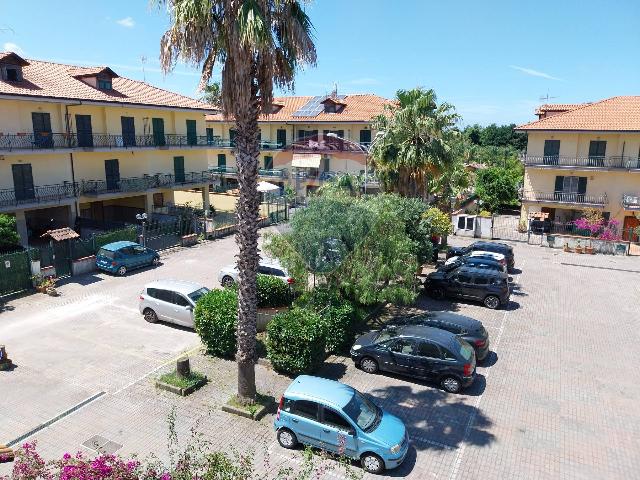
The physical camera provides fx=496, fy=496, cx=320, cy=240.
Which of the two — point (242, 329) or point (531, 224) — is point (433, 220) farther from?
point (531, 224)

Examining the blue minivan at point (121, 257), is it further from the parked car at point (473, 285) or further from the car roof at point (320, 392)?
the car roof at point (320, 392)

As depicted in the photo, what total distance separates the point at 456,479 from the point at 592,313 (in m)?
14.2

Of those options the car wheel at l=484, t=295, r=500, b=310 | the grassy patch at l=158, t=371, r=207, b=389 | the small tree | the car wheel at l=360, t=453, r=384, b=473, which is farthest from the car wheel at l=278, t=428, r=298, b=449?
the small tree

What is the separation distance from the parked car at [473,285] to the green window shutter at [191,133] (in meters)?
23.3

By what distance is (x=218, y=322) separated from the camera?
15828mm

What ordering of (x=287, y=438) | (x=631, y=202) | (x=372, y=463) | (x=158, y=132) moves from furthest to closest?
(x=631, y=202) < (x=158, y=132) < (x=287, y=438) < (x=372, y=463)

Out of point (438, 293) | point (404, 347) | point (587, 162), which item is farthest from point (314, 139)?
point (404, 347)

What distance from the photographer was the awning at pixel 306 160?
46.1 m

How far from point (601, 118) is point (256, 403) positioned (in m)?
36.1

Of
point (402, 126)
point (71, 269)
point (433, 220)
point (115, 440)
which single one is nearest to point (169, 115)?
point (71, 269)

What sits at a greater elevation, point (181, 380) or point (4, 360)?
point (4, 360)

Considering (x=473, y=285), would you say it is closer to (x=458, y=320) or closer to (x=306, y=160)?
(x=458, y=320)

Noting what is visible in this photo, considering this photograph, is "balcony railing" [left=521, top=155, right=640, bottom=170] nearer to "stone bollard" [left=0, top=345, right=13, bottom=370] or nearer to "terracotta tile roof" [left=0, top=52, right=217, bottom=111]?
"terracotta tile roof" [left=0, top=52, right=217, bottom=111]

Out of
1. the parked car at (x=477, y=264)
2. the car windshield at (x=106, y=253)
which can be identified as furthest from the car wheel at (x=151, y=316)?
the parked car at (x=477, y=264)
